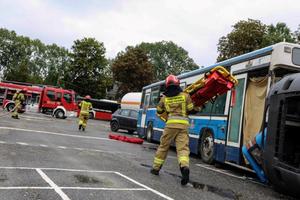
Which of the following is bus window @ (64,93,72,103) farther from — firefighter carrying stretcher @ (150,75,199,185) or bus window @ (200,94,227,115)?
firefighter carrying stretcher @ (150,75,199,185)

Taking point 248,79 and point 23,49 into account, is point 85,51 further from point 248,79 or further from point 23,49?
point 248,79

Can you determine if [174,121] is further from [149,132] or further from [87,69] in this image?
[87,69]

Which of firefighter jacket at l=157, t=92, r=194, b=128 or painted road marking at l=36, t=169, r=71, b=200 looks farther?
firefighter jacket at l=157, t=92, r=194, b=128

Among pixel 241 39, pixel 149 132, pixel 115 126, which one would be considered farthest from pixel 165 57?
pixel 149 132

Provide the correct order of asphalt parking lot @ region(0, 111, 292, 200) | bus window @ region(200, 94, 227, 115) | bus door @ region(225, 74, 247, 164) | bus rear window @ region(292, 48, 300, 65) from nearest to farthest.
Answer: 1. asphalt parking lot @ region(0, 111, 292, 200)
2. bus rear window @ region(292, 48, 300, 65)
3. bus door @ region(225, 74, 247, 164)
4. bus window @ region(200, 94, 227, 115)

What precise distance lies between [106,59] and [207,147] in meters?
64.3

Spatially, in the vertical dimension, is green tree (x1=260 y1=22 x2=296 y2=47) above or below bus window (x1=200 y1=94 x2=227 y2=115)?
above

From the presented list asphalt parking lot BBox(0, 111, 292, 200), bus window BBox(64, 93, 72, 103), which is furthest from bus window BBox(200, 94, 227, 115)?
bus window BBox(64, 93, 72, 103)

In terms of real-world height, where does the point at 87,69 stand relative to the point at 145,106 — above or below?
above

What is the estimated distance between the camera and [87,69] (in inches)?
2852

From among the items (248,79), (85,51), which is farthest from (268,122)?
(85,51)

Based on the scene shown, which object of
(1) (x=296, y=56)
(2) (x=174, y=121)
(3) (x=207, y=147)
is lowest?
(3) (x=207, y=147)

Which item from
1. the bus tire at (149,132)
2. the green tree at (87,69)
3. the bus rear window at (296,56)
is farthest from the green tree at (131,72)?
the bus rear window at (296,56)

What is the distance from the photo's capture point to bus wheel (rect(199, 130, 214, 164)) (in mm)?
12414
